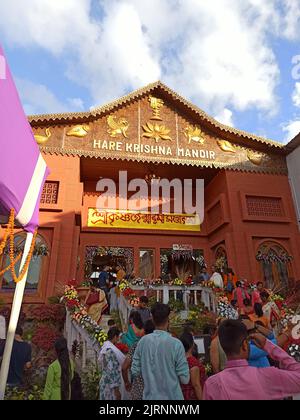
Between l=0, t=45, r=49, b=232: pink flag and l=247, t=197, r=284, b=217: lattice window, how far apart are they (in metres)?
11.1

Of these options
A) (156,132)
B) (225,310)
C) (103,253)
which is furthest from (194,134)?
(225,310)

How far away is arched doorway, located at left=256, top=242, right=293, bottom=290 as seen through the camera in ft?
42.6

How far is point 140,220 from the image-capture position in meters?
15.4

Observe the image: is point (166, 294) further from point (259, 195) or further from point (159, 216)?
point (259, 195)

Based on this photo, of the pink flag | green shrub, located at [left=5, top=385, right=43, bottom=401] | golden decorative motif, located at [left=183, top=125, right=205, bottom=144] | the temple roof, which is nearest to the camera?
the pink flag

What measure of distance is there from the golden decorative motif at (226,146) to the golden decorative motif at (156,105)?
11.2 ft

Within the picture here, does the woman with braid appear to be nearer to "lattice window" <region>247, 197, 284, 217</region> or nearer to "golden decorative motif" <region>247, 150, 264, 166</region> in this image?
"lattice window" <region>247, 197, 284, 217</region>

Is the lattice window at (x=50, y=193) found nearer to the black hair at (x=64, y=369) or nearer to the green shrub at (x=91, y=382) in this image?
the green shrub at (x=91, y=382)

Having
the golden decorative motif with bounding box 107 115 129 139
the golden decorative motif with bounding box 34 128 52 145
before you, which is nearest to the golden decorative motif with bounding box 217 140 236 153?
the golden decorative motif with bounding box 107 115 129 139

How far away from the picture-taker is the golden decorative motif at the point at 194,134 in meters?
15.4

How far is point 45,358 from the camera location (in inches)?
297

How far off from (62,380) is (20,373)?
63.3 inches

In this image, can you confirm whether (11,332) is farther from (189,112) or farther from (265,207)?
(189,112)

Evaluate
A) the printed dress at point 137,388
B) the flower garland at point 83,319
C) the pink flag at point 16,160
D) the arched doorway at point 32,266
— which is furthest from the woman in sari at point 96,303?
the printed dress at point 137,388
